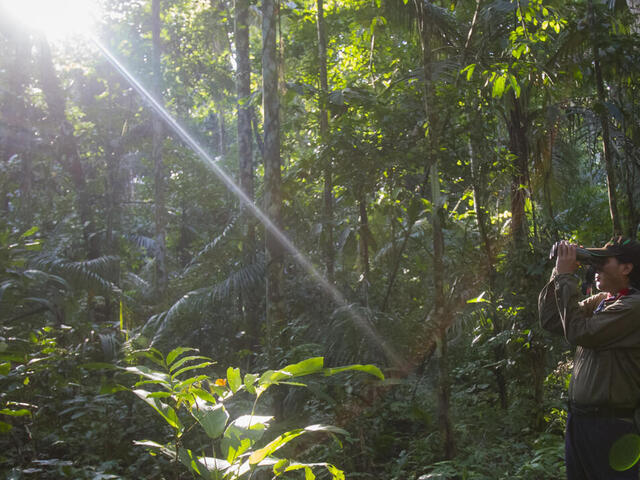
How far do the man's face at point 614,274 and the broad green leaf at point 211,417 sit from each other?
2.08m

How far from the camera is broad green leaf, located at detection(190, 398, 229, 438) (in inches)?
67.2

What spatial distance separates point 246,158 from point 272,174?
5.43m

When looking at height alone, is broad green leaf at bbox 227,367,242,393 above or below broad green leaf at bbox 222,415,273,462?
above

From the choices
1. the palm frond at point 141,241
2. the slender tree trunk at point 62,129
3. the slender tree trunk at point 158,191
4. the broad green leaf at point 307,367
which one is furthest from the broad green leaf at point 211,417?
the palm frond at point 141,241

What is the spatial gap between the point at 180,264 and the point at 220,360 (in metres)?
9.13

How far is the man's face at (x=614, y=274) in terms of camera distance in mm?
2791

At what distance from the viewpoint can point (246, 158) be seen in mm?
11336

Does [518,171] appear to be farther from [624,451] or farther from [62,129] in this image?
[62,129]

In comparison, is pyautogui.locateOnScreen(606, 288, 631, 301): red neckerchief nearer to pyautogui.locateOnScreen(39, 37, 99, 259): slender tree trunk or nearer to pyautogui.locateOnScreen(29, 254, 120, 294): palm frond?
pyautogui.locateOnScreen(29, 254, 120, 294): palm frond

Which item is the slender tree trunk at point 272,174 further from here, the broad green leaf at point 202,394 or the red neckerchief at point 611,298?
the broad green leaf at point 202,394

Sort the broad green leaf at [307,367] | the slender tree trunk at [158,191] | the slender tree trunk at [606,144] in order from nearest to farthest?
the broad green leaf at [307,367], the slender tree trunk at [606,144], the slender tree trunk at [158,191]

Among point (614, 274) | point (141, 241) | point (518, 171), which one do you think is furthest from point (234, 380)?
point (141, 241)

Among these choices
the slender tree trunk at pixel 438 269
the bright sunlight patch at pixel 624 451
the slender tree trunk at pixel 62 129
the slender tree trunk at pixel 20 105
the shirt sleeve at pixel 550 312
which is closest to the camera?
the bright sunlight patch at pixel 624 451

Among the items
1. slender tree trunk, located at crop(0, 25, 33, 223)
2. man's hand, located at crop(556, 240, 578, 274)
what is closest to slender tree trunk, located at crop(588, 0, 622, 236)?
man's hand, located at crop(556, 240, 578, 274)
